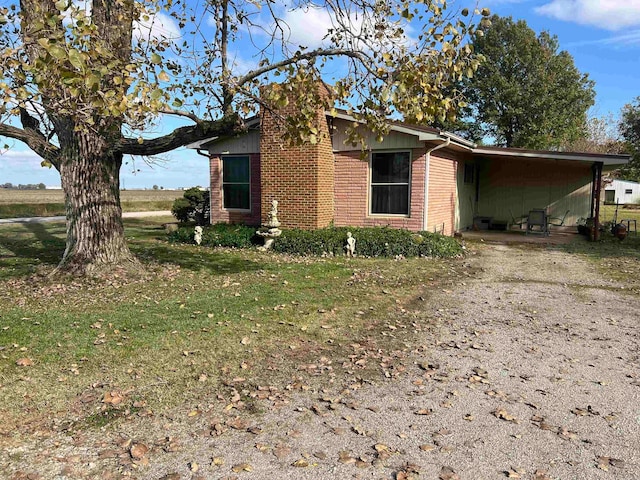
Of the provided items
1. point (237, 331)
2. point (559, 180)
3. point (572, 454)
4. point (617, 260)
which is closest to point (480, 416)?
point (572, 454)

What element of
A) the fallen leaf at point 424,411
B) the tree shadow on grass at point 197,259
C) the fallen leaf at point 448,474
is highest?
the tree shadow on grass at point 197,259

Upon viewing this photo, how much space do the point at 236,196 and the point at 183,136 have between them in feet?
20.4

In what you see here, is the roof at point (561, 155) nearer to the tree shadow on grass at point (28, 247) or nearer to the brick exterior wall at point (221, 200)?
the brick exterior wall at point (221, 200)

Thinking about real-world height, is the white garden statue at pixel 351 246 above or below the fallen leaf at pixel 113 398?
above

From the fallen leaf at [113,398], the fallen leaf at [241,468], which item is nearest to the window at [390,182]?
the fallen leaf at [113,398]

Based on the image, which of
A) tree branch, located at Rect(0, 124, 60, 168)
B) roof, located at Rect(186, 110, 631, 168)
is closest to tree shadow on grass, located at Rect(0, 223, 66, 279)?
tree branch, located at Rect(0, 124, 60, 168)

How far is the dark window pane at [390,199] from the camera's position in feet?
38.7

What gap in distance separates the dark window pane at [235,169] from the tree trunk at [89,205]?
566 centimetres

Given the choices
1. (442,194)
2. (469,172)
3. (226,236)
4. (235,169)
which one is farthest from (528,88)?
(226,236)

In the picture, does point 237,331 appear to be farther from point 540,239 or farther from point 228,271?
point 540,239

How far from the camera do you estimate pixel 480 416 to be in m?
3.34

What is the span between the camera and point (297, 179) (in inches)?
465

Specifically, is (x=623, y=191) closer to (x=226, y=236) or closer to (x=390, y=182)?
(x=390, y=182)

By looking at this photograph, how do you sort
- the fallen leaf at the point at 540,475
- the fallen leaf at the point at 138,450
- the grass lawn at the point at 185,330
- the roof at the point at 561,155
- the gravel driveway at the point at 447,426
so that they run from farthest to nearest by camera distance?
the roof at the point at 561,155 → the grass lawn at the point at 185,330 → the fallen leaf at the point at 138,450 → the gravel driveway at the point at 447,426 → the fallen leaf at the point at 540,475
